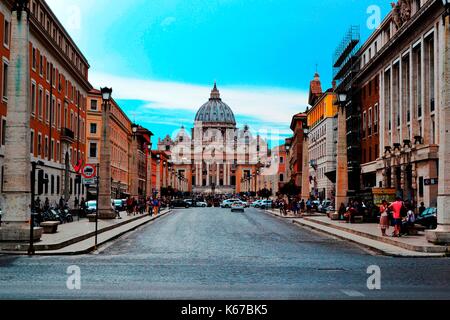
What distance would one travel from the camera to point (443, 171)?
2284 cm

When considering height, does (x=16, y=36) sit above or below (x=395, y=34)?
below

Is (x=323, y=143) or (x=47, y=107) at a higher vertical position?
(x=47, y=107)

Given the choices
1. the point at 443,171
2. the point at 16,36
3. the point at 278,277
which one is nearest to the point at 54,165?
the point at 16,36

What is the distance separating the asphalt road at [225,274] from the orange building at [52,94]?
82.7 ft

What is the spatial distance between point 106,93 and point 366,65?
31.6 metres

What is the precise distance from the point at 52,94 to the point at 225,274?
157ft

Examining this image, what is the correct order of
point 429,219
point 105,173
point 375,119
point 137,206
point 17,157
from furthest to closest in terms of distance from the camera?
point 375,119 < point 137,206 < point 105,173 < point 429,219 < point 17,157

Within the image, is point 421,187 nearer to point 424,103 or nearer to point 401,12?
point 424,103

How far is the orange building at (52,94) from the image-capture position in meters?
50.8

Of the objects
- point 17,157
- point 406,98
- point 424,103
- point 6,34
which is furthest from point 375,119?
point 17,157

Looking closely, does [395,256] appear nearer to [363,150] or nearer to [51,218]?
[51,218]

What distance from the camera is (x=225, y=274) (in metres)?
15.4

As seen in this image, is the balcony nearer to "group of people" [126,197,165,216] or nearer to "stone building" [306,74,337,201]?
"group of people" [126,197,165,216]

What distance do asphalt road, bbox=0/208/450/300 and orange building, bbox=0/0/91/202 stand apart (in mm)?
25195
